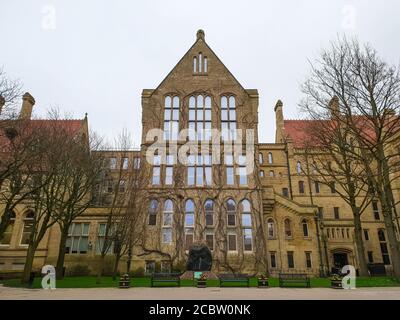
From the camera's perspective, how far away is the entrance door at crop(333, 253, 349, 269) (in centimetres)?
3478

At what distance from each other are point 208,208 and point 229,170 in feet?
15.3

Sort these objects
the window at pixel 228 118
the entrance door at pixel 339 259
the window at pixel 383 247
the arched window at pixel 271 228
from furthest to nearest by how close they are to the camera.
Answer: the window at pixel 383 247 < the entrance door at pixel 339 259 < the window at pixel 228 118 < the arched window at pixel 271 228

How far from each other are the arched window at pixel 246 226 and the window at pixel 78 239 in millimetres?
15833

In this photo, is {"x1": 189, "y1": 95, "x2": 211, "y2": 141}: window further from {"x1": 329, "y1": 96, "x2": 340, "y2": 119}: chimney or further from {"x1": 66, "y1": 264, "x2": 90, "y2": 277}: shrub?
{"x1": 66, "y1": 264, "x2": 90, "y2": 277}: shrub

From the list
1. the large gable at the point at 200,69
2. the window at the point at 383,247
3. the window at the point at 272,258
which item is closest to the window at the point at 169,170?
the large gable at the point at 200,69

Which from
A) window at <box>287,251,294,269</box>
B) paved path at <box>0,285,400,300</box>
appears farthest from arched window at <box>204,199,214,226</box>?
paved path at <box>0,285,400,300</box>

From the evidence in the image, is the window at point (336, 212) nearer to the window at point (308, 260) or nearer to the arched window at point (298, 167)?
the arched window at point (298, 167)

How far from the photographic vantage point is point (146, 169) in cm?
3197

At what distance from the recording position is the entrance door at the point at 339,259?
3478cm

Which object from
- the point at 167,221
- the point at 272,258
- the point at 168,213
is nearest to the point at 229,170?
the point at 168,213

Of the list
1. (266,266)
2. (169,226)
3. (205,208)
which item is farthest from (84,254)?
(266,266)

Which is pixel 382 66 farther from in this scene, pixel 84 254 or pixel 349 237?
pixel 84 254

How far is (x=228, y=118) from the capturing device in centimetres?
3469

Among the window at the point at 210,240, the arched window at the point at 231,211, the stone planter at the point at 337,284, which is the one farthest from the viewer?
the arched window at the point at 231,211
